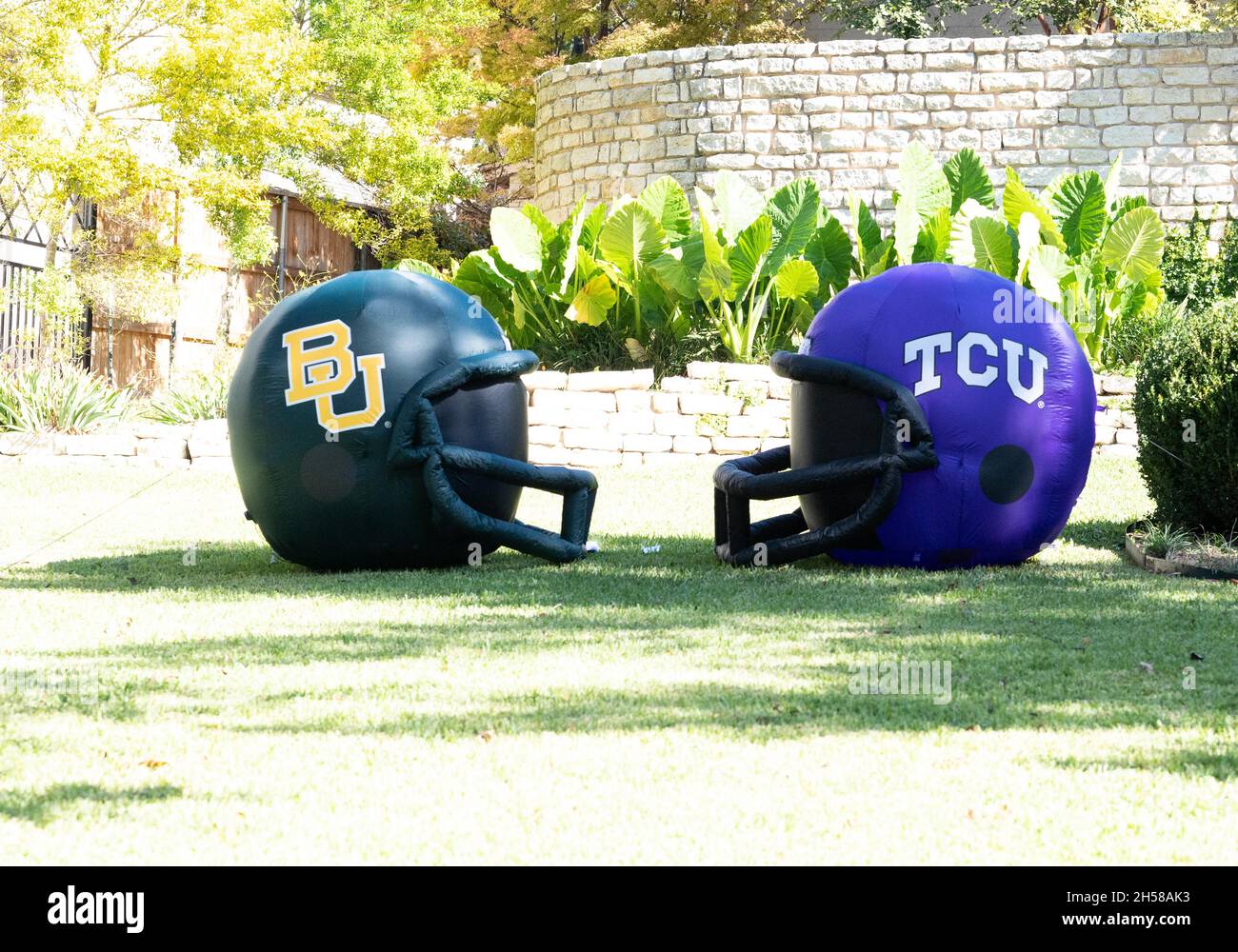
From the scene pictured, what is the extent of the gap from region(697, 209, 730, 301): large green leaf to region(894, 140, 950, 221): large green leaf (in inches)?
89.4

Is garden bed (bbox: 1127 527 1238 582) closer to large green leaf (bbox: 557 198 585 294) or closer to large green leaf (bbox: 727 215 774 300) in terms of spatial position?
large green leaf (bbox: 727 215 774 300)

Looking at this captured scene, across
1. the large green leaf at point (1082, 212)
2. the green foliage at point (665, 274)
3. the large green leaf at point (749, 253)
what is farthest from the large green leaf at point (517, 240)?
the large green leaf at point (1082, 212)

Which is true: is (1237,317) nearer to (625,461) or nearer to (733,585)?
(733,585)

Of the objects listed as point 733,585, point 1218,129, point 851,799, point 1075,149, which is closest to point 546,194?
point 1075,149

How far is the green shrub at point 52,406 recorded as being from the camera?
13219 millimetres

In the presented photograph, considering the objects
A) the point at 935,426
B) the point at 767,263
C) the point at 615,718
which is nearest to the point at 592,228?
the point at 767,263

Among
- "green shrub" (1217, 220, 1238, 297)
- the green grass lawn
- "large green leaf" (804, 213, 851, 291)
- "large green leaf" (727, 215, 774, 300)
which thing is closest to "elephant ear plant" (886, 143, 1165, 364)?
"large green leaf" (804, 213, 851, 291)

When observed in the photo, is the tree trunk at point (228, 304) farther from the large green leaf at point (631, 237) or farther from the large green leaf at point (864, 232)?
the large green leaf at point (864, 232)

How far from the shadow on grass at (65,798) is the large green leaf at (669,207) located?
1042cm

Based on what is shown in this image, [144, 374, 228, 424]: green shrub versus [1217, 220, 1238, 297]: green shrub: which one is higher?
[1217, 220, 1238, 297]: green shrub

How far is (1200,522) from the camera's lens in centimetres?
771

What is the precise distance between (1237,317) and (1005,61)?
476 inches

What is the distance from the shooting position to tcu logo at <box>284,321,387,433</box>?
22.0 feet

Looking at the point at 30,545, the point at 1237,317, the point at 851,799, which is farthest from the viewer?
the point at 30,545
